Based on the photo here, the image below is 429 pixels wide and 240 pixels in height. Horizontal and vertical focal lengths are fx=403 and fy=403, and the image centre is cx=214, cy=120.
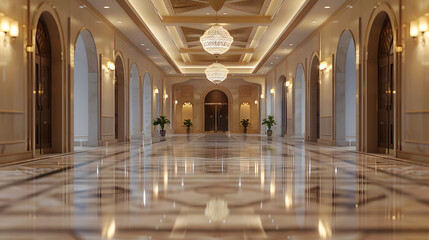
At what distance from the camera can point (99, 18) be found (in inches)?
434

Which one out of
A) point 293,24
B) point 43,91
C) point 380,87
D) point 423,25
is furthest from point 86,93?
point 423,25

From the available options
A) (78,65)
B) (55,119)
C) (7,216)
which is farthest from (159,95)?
(7,216)

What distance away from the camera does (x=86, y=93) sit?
12.0m

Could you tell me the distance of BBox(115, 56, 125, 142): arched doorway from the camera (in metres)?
13.9

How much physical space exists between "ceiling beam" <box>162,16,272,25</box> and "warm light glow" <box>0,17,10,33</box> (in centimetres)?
682

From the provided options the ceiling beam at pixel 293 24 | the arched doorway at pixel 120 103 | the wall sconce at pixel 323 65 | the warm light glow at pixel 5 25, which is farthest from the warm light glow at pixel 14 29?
the wall sconce at pixel 323 65

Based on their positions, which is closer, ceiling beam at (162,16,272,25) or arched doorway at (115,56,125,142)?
ceiling beam at (162,16,272,25)

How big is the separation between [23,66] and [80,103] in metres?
4.94

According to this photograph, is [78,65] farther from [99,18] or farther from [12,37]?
[12,37]

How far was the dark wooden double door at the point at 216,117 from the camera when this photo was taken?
29266 mm

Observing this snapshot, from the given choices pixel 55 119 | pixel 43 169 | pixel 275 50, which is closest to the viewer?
pixel 43 169

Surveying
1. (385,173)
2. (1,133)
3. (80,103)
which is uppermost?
(80,103)

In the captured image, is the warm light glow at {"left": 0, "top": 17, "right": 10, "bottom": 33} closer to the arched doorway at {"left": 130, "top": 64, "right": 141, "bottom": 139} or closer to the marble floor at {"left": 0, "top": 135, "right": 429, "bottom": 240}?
the marble floor at {"left": 0, "top": 135, "right": 429, "bottom": 240}

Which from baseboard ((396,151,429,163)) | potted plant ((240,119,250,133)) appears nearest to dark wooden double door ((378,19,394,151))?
baseboard ((396,151,429,163))
